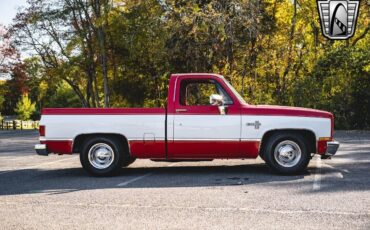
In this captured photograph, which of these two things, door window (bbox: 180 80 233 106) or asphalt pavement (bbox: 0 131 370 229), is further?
door window (bbox: 180 80 233 106)

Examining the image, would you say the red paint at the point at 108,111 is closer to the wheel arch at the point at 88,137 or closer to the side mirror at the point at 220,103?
the wheel arch at the point at 88,137

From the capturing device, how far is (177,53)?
2605cm

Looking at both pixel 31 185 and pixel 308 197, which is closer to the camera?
pixel 308 197

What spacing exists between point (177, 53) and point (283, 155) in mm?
17267

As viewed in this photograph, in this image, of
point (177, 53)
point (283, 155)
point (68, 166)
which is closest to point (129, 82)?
point (177, 53)

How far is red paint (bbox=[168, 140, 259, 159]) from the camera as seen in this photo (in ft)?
30.9

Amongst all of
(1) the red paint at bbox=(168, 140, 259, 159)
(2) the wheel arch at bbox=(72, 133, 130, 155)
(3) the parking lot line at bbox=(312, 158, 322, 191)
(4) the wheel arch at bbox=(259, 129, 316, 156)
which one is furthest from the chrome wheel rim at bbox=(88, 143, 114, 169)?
(3) the parking lot line at bbox=(312, 158, 322, 191)

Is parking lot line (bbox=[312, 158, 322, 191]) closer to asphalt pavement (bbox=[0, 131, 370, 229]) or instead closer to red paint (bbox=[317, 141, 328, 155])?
asphalt pavement (bbox=[0, 131, 370, 229])

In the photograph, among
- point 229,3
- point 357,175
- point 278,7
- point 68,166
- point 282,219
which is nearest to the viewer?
point 282,219

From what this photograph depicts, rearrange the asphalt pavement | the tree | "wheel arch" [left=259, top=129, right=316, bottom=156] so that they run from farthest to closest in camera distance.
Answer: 1. the tree
2. "wheel arch" [left=259, top=129, right=316, bottom=156]
3. the asphalt pavement

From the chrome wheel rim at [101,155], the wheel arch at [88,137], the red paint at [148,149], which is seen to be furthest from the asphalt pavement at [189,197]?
the wheel arch at [88,137]

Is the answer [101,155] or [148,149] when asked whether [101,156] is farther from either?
[148,149]

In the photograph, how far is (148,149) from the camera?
955cm

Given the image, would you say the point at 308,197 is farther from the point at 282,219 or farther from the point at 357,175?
the point at 357,175
